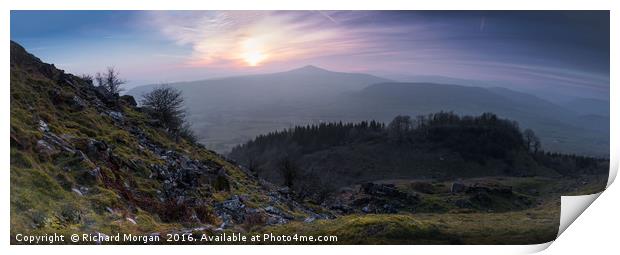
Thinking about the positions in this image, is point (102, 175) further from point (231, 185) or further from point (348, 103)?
point (348, 103)

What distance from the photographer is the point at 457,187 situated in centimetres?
1695

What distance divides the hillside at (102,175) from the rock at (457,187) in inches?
187

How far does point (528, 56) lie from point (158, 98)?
517 inches

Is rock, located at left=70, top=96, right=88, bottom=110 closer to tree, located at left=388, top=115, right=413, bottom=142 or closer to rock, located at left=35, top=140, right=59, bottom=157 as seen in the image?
rock, located at left=35, top=140, right=59, bottom=157

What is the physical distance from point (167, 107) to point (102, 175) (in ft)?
28.3

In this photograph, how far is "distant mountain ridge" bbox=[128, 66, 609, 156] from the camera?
1499 centimetres

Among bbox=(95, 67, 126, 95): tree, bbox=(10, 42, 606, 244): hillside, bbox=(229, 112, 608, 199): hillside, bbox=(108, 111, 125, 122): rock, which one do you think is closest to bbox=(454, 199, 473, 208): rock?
bbox=(10, 42, 606, 244): hillside

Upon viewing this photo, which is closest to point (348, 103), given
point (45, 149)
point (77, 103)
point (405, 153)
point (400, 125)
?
point (400, 125)

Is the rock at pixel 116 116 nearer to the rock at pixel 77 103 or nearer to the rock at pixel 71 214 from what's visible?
the rock at pixel 77 103

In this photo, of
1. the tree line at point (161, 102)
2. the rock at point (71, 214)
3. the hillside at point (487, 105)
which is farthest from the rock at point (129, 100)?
the hillside at point (487, 105)

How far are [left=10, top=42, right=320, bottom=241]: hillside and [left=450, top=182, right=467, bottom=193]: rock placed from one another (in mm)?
4745
